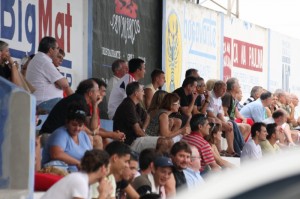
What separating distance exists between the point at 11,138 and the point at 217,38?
12130 mm

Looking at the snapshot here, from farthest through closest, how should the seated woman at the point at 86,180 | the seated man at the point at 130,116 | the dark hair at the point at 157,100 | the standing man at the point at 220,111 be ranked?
the standing man at the point at 220,111, the dark hair at the point at 157,100, the seated man at the point at 130,116, the seated woman at the point at 86,180

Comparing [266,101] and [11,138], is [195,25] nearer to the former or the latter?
[266,101]

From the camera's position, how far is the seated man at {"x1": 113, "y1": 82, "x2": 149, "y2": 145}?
13.1 m

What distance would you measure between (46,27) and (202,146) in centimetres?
270

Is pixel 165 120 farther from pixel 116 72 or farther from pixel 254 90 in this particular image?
pixel 254 90

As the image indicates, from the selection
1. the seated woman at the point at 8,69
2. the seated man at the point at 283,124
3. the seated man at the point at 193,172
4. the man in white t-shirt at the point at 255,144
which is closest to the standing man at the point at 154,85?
the man in white t-shirt at the point at 255,144

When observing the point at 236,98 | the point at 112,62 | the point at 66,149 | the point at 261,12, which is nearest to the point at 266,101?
the point at 236,98

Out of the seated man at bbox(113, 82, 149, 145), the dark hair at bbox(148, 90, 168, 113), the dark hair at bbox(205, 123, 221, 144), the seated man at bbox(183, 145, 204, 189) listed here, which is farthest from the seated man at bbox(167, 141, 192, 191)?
the dark hair at bbox(205, 123, 221, 144)

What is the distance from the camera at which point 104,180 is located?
877 centimetres

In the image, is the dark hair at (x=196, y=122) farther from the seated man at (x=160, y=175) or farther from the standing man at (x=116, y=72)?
the seated man at (x=160, y=175)

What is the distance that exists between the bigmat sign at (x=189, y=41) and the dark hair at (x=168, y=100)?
371cm

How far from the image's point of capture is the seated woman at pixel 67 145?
9.65 meters

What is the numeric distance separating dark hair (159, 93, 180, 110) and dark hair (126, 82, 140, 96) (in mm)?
812

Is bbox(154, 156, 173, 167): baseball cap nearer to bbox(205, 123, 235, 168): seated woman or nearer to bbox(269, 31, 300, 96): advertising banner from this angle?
bbox(205, 123, 235, 168): seated woman
